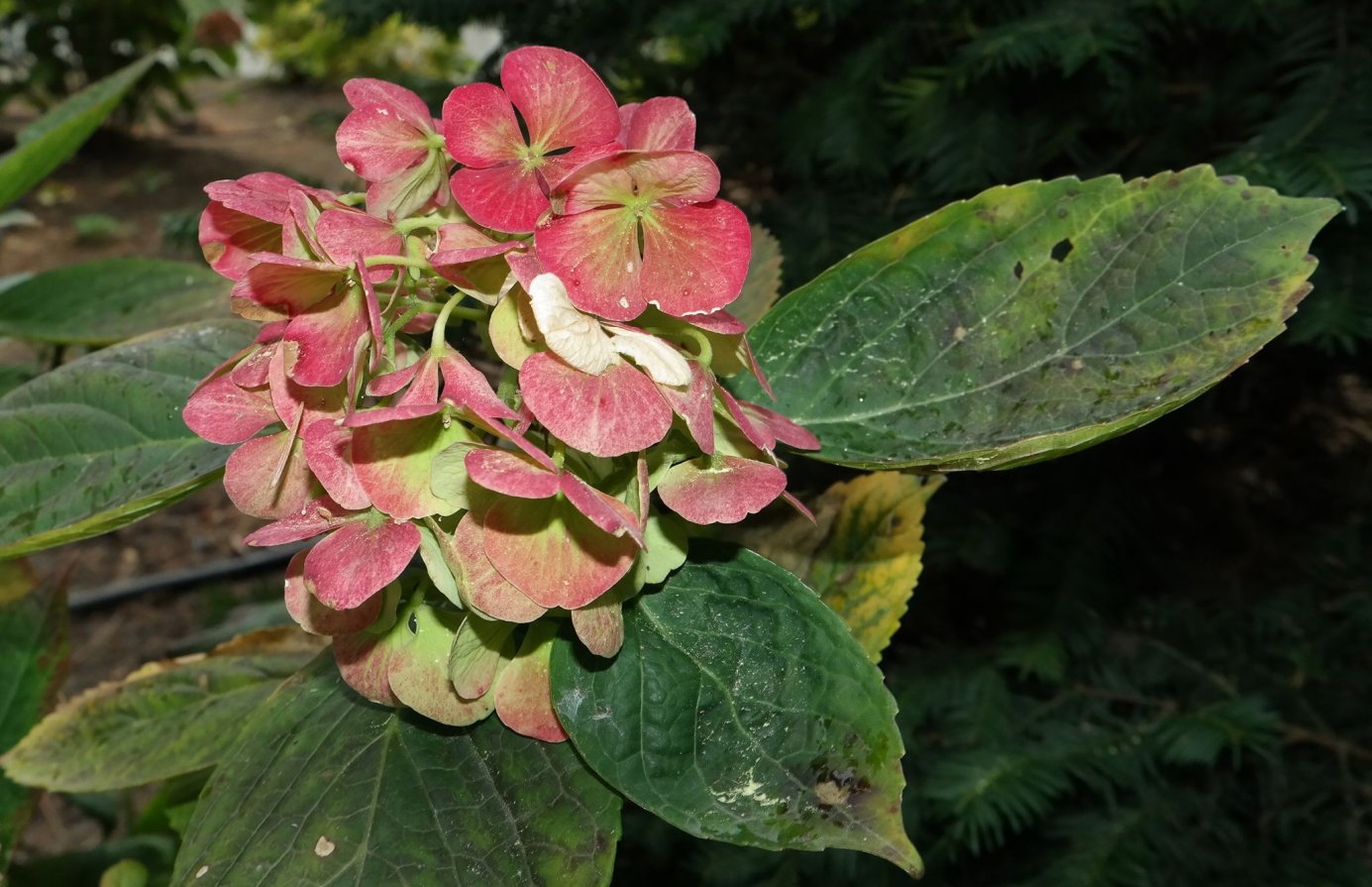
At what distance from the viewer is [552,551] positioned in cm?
38

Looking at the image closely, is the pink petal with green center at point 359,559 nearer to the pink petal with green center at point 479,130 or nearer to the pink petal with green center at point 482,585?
the pink petal with green center at point 482,585

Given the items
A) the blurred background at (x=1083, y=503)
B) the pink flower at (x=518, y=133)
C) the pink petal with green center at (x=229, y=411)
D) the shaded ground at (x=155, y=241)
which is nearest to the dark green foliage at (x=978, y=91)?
the blurred background at (x=1083, y=503)

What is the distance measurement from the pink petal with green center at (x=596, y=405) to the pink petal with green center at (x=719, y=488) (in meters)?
0.04

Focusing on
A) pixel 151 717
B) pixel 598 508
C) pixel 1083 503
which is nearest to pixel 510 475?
pixel 598 508

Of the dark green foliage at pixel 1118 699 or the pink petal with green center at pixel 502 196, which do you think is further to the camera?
the dark green foliage at pixel 1118 699

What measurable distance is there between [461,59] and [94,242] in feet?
6.50

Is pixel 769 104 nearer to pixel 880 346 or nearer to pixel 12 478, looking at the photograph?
pixel 880 346

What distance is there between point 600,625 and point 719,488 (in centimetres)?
7

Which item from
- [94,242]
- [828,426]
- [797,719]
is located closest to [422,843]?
[797,719]

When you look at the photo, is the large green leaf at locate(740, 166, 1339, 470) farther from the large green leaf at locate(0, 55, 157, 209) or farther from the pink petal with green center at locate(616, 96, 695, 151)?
the large green leaf at locate(0, 55, 157, 209)

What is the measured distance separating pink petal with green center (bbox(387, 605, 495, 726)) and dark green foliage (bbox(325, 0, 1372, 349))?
759 millimetres

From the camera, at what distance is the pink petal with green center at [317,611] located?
41 cm

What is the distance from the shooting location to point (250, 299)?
1.30 feet

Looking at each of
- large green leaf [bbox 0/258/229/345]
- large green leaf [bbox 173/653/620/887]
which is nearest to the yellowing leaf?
large green leaf [bbox 173/653/620/887]
